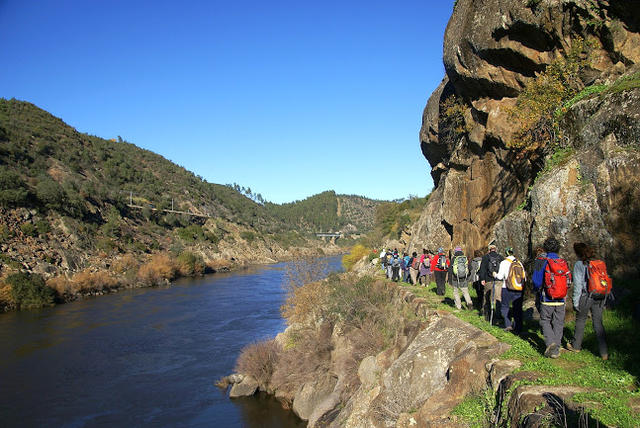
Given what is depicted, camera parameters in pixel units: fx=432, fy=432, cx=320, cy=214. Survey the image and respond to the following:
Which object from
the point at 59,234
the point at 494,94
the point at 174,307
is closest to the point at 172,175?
the point at 59,234

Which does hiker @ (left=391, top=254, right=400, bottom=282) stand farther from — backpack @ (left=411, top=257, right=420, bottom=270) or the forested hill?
the forested hill

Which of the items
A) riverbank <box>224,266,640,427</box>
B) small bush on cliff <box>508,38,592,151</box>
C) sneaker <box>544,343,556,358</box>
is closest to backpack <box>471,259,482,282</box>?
riverbank <box>224,266,640,427</box>

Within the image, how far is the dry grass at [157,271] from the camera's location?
53.2m

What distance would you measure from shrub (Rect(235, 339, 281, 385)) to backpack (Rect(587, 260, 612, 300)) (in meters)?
17.1

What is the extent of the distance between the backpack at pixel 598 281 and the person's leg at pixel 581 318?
14cm

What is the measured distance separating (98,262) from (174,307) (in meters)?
19.2

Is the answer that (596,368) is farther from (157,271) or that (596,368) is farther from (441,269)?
(157,271)

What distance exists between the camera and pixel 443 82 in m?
24.3

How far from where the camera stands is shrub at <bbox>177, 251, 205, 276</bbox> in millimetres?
62312

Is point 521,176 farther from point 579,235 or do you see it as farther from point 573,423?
point 573,423

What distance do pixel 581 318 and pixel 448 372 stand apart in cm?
265

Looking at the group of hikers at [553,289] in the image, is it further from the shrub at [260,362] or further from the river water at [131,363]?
the shrub at [260,362]

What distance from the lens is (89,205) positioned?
211 ft

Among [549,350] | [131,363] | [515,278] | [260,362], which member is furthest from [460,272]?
[131,363]
